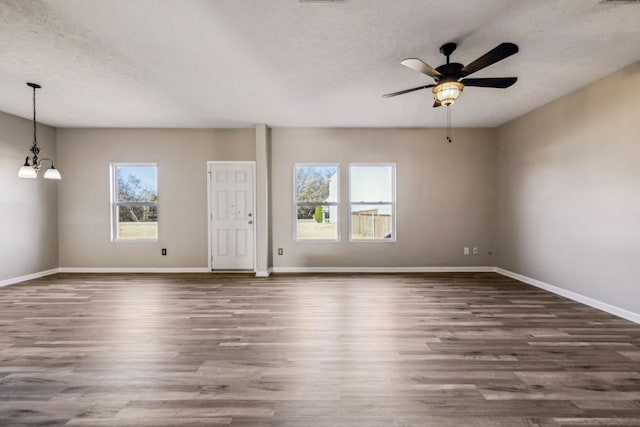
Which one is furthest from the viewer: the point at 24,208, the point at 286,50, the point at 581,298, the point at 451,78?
the point at 24,208

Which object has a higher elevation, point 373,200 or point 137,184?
point 137,184

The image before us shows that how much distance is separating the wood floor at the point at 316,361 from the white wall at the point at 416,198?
1.54 m

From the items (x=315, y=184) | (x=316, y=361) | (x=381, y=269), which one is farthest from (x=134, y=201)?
(x=316, y=361)

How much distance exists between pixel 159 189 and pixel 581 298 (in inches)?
261

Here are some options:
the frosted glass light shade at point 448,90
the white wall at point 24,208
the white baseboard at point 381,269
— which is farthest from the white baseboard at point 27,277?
the frosted glass light shade at point 448,90

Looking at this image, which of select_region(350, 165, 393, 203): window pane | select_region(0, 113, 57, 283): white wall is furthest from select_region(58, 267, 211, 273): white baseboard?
select_region(350, 165, 393, 203): window pane

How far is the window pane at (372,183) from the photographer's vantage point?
18.1 feet

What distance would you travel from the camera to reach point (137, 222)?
5496mm

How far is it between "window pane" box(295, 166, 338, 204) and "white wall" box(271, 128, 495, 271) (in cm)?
17

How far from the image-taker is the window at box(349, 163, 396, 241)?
5.49 meters

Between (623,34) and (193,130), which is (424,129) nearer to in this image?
(623,34)

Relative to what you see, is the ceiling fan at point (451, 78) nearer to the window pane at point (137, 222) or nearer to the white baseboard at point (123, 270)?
the white baseboard at point (123, 270)

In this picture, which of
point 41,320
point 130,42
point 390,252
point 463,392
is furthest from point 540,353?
point 41,320

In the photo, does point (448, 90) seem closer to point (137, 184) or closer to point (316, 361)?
point (316, 361)
